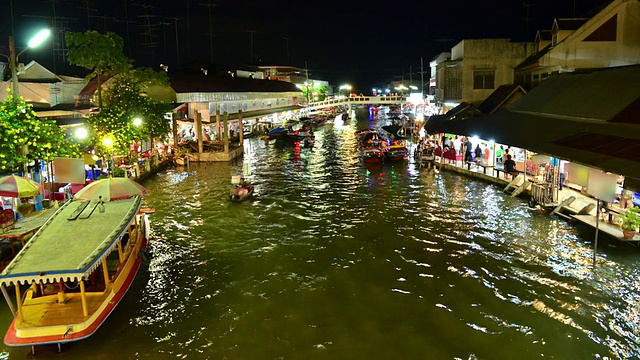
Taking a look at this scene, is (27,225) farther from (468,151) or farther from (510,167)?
(468,151)

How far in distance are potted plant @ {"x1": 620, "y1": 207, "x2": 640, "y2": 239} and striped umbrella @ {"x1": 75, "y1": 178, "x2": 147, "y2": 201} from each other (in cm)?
1688

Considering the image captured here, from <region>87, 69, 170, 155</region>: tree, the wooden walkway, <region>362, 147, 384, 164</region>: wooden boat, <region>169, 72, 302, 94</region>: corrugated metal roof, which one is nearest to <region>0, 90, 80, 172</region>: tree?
<region>87, 69, 170, 155</region>: tree

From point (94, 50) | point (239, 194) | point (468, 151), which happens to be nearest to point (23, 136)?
point (239, 194)

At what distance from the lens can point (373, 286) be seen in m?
15.1

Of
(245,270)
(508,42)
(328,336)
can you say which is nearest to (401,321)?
(328,336)

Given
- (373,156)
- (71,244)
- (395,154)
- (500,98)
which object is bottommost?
(373,156)

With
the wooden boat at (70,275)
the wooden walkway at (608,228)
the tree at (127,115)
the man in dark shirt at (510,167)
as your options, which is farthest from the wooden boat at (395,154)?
the wooden boat at (70,275)

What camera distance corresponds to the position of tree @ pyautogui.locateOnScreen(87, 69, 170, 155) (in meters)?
28.8

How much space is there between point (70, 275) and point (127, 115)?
877 inches

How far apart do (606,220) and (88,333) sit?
17.8 m

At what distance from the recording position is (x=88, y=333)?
36.3 ft

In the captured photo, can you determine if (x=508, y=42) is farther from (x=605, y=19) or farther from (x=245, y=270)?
(x=245, y=270)

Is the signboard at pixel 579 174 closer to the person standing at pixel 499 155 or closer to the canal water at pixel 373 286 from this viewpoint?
the canal water at pixel 373 286

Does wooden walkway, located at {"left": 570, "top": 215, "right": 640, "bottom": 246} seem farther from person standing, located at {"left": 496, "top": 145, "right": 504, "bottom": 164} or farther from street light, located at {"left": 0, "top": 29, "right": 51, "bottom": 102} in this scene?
street light, located at {"left": 0, "top": 29, "right": 51, "bottom": 102}
